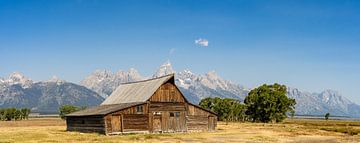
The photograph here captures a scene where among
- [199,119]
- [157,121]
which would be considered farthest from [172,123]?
[199,119]

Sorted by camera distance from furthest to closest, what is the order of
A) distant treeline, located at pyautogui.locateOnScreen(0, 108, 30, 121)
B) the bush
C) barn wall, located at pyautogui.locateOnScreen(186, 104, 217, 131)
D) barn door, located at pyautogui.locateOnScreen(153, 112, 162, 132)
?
distant treeline, located at pyautogui.locateOnScreen(0, 108, 30, 121), the bush, barn wall, located at pyautogui.locateOnScreen(186, 104, 217, 131), barn door, located at pyautogui.locateOnScreen(153, 112, 162, 132)

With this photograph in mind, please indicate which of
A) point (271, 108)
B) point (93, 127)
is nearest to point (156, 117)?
point (93, 127)

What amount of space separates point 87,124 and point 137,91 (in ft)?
33.2

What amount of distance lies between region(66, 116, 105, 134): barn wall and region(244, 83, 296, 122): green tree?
64.6 metres

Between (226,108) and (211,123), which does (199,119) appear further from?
(226,108)

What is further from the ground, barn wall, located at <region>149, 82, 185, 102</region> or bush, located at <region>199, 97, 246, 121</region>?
barn wall, located at <region>149, 82, 185, 102</region>

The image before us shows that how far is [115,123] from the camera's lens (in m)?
63.9

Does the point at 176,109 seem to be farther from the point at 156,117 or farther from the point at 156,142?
the point at 156,142

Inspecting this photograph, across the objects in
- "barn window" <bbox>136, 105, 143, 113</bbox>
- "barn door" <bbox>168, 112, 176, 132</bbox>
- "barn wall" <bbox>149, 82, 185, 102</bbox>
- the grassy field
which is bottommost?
the grassy field

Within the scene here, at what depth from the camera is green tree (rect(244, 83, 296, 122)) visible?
4916 inches

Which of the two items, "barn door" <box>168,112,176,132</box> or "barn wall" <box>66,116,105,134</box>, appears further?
"barn door" <box>168,112,176,132</box>

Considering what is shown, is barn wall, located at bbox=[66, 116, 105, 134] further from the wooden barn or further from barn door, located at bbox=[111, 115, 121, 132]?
barn door, located at bbox=[111, 115, 121, 132]

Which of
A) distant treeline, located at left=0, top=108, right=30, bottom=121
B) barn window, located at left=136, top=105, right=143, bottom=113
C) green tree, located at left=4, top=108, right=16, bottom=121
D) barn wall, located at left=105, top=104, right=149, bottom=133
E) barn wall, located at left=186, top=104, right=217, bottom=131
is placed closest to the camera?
barn wall, located at left=105, top=104, right=149, bottom=133

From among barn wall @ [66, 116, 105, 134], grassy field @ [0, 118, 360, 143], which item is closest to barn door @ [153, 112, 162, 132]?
grassy field @ [0, 118, 360, 143]
